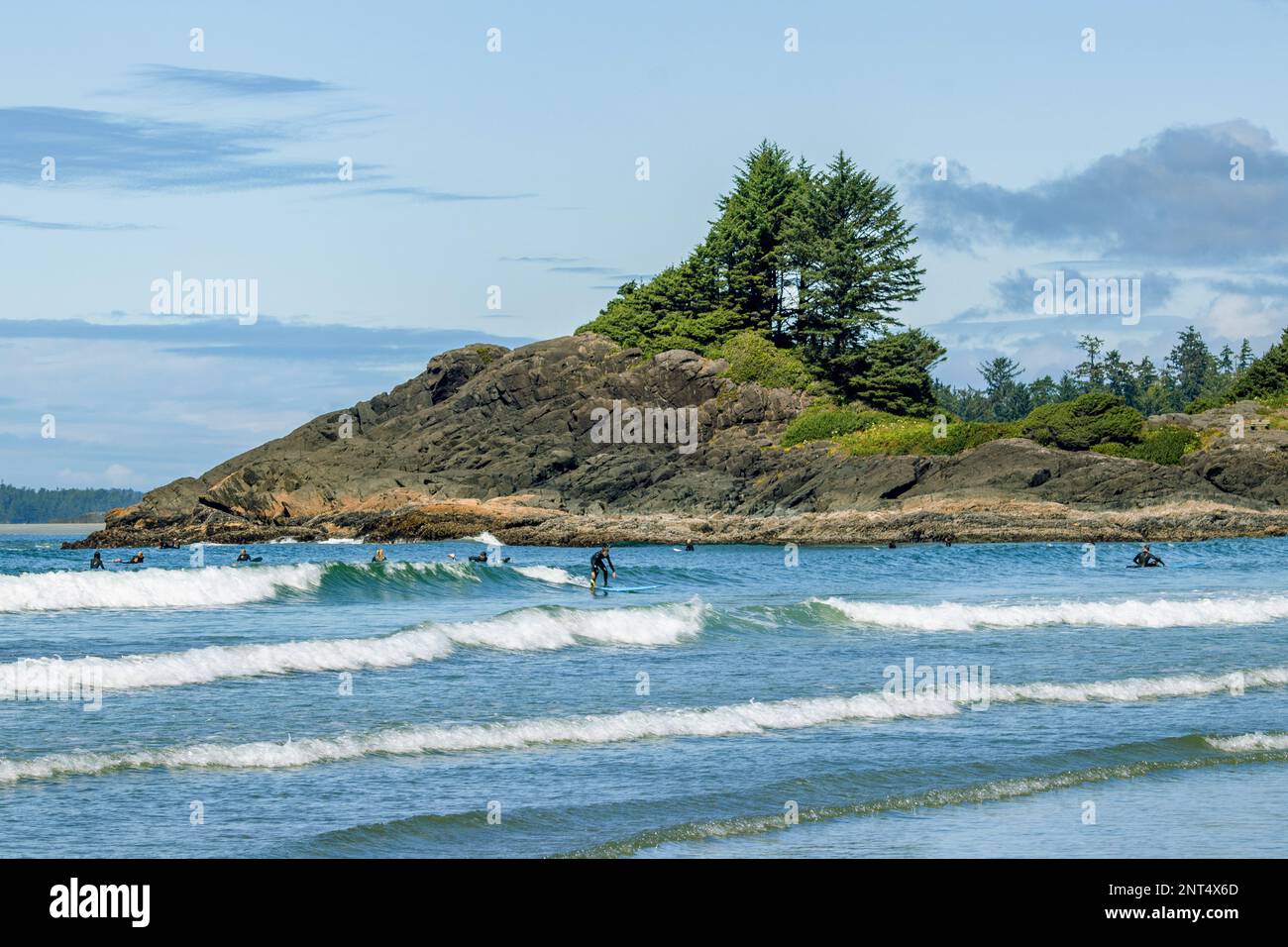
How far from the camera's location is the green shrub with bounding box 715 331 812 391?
336ft

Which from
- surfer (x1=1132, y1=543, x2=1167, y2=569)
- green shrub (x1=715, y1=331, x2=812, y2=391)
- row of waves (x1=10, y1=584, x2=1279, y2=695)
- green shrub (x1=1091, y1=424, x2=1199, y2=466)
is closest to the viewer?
row of waves (x1=10, y1=584, x2=1279, y2=695)

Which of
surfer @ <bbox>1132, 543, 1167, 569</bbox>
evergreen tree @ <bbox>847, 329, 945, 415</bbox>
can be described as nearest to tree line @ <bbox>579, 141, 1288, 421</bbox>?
evergreen tree @ <bbox>847, 329, 945, 415</bbox>

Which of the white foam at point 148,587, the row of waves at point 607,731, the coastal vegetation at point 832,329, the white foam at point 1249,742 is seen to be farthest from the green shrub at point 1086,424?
the white foam at point 1249,742

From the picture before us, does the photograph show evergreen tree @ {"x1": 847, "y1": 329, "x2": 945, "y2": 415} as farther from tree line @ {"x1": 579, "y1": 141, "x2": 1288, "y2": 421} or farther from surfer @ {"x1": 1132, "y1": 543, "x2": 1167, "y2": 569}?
surfer @ {"x1": 1132, "y1": 543, "x2": 1167, "y2": 569}

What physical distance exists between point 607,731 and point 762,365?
8778cm

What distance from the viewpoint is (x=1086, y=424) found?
89125mm

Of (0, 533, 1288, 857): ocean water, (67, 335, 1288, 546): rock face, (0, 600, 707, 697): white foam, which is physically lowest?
(0, 533, 1288, 857): ocean water

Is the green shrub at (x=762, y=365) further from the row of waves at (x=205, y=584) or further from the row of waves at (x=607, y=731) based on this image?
the row of waves at (x=607, y=731)

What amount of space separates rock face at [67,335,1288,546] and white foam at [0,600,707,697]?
50211 mm

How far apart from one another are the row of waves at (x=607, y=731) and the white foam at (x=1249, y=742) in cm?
1

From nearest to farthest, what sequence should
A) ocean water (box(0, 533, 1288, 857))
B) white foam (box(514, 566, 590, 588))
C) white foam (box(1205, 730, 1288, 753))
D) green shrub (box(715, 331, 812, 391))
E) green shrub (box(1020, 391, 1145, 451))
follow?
1. ocean water (box(0, 533, 1288, 857))
2. white foam (box(1205, 730, 1288, 753))
3. white foam (box(514, 566, 590, 588))
4. green shrub (box(1020, 391, 1145, 451))
5. green shrub (box(715, 331, 812, 391))
